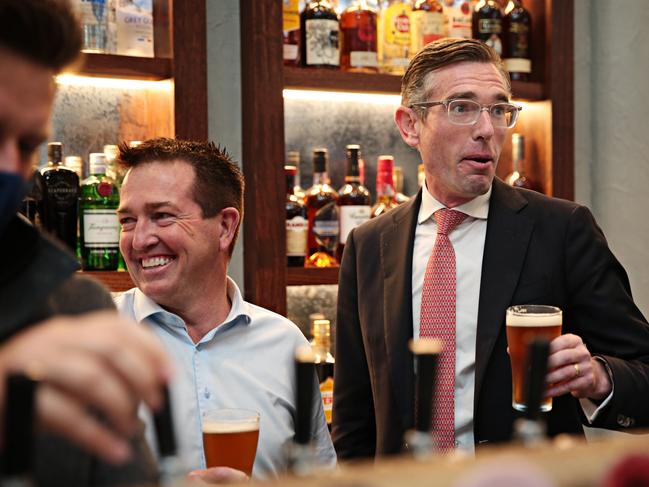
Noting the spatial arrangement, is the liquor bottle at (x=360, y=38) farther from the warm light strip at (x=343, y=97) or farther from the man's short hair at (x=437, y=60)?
the man's short hair at (x=437, y=60)

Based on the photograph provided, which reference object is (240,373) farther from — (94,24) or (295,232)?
(94,24)

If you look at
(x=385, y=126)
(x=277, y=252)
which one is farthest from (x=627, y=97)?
(x=277, y=252)

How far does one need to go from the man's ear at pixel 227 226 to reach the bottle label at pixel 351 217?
27.3 inches

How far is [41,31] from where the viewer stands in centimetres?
68

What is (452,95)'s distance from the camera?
219cm

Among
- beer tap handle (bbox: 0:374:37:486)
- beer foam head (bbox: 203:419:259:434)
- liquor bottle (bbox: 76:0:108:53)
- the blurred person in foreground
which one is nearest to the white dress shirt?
beer foam head (bbox: 203:419:259:434)

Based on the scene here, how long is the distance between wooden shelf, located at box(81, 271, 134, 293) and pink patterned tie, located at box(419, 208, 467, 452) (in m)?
0.84

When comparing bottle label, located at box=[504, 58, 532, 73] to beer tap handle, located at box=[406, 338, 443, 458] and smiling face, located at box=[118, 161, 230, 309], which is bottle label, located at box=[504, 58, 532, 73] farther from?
beer tap handle, located at box=[406, 338, 443, 458]

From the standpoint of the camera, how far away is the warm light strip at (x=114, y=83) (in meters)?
2.60

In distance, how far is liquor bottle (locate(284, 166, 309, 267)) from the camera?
2.75 m

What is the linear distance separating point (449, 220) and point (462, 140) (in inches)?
7.8

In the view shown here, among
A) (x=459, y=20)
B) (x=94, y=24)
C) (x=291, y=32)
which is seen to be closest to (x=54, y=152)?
(x=94, y=24)

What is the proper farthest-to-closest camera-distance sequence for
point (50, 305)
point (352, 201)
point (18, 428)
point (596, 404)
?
point (352, 201), point (596, 404), point (50, 305), point (18, 428)

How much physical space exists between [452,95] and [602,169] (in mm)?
1184
